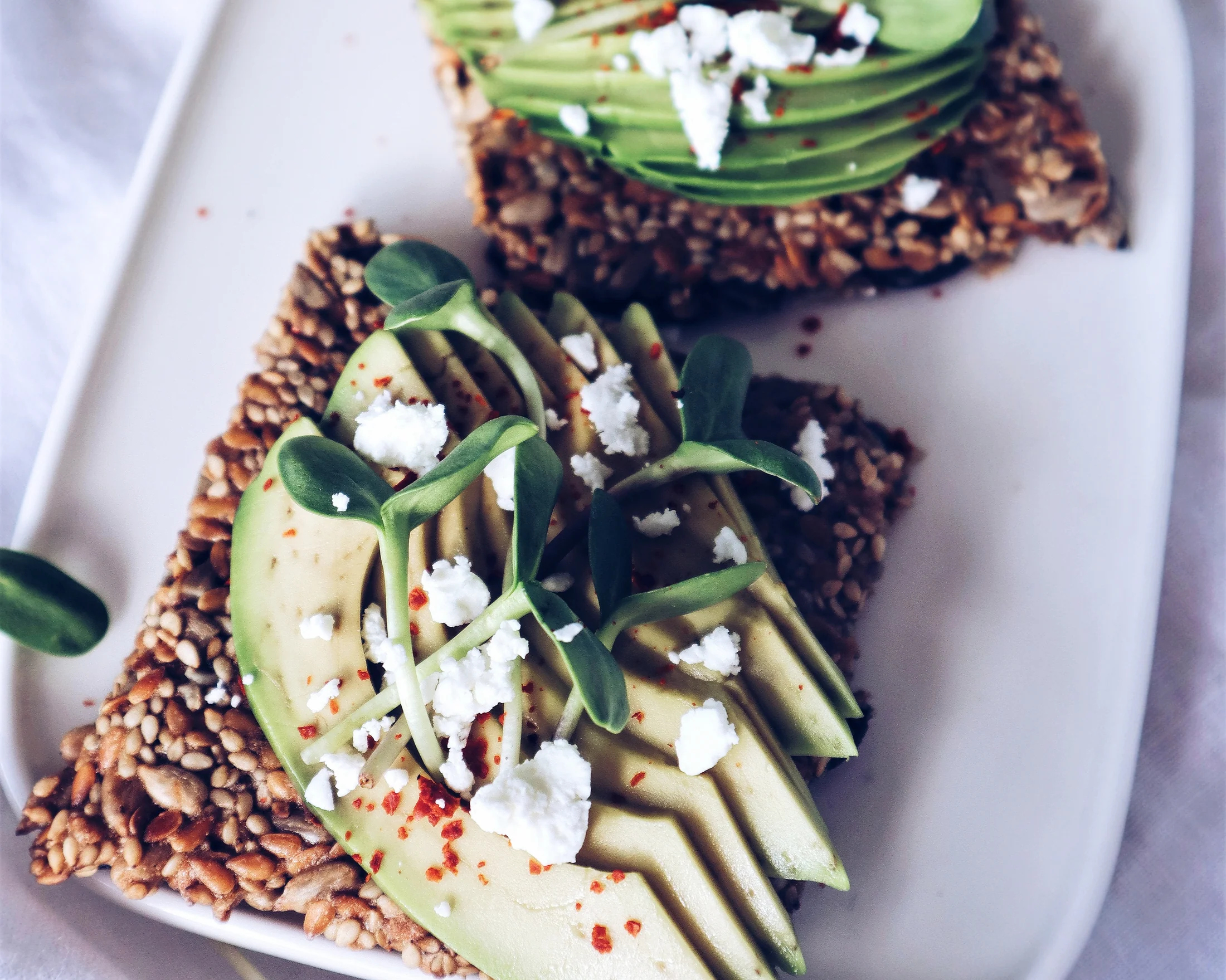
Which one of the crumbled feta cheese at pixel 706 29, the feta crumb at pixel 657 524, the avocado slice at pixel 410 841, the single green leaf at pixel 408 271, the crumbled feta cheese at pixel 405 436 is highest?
the crumbled feta cheese at pixel 706 29

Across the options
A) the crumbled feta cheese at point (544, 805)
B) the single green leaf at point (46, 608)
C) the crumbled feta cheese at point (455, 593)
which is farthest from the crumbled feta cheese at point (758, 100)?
the single green leaf at point (46, 608)

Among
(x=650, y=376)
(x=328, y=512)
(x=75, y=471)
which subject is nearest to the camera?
(x=328, y=512)

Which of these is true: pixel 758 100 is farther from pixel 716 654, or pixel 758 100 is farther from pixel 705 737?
pixel 705 737

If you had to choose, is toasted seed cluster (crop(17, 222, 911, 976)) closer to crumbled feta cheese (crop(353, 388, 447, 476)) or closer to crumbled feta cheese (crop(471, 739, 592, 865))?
crumbled feta cheese (crop(353, 388, 447, 476))

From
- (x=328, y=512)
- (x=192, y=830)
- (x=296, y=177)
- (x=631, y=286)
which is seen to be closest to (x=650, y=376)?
(x=631, y=286)

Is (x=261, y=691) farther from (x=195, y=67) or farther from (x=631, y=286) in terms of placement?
(x=195, y=67)

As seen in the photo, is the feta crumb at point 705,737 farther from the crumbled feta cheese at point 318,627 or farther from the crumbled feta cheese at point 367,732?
the crumbled feta cheese at point 318,627

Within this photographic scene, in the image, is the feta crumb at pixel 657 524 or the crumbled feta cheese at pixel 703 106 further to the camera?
the crumbled feta cheese at pixel 703 106
